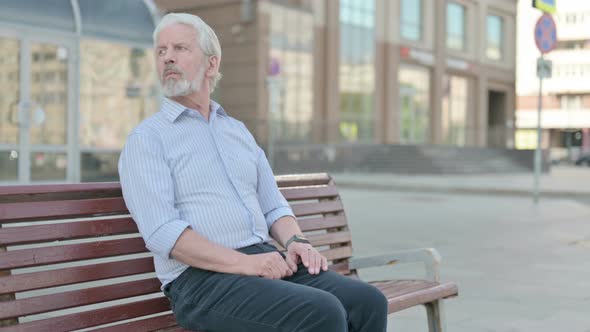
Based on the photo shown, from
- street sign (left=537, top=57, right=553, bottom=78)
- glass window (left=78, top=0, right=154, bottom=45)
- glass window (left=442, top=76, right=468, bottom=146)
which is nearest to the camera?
glass window (left=78, top=0, right=154, bottom=45)

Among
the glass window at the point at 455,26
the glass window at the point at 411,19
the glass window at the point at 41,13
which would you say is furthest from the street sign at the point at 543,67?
the glass window at the point at 455,26

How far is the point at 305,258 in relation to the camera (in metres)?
3.04

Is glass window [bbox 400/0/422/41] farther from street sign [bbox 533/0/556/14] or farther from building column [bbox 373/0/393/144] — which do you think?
street sign [bbox 533/0/556/14]

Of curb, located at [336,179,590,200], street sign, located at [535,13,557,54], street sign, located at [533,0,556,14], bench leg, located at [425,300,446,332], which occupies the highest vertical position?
street sign, located at [533,0,556,14]

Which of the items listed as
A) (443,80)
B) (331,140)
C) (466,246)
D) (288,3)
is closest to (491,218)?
(466,246)

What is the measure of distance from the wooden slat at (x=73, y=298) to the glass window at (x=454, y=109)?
40253mm

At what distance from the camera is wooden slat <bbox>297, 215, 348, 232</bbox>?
381cm

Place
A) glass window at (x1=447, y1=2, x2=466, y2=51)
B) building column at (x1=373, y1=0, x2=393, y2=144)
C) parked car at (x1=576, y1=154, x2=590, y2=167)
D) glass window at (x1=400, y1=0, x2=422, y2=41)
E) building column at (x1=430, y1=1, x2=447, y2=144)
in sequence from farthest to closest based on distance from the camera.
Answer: parked car at (x1=576, y1=154, x2=590, y2=167) → glass window at (x1=447, y1=2, x2=466, y2=51) → building column at (x1=430, y1=1, x2=447, y2=144) → glass window at (x1=400, y1=0, x2=422, y2=41) → building column at (x1=373, y1=0, x2=393, y2=144)

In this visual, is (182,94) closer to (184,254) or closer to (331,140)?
(184,254)

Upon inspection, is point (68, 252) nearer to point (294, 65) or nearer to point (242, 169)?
Result: point (242, 169)

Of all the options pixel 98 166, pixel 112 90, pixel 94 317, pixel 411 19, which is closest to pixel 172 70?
pixel 94 317

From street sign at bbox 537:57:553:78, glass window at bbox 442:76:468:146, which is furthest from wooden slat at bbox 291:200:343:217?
glass window at bbox 442:76:468:146

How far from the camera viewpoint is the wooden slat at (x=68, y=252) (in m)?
2.67

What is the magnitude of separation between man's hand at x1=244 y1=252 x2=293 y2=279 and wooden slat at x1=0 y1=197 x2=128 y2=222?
0.56 m
